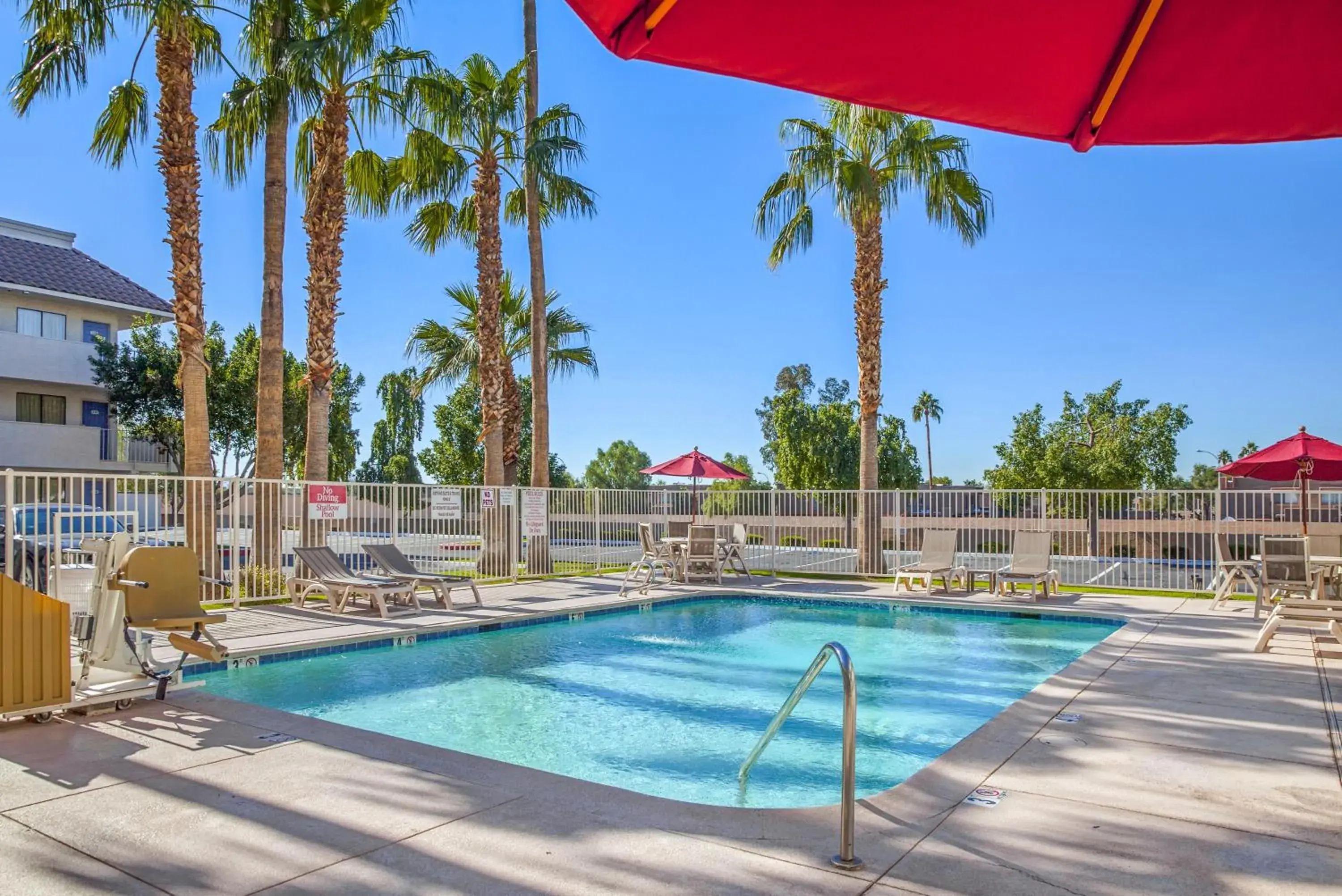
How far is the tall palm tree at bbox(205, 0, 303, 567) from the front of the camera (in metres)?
13.0

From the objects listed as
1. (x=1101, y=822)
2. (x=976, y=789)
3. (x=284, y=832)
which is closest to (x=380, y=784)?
(x=284, y=832)

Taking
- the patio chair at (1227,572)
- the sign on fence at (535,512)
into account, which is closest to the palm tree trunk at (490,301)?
the sign on fence at (535,512)

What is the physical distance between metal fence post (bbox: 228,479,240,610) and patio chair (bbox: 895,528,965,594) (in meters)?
9.21

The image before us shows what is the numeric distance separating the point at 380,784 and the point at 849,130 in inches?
588

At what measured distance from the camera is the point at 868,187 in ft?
51.7

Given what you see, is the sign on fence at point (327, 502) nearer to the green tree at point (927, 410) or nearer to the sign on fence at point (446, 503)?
the sign on fence at point (446, 503)

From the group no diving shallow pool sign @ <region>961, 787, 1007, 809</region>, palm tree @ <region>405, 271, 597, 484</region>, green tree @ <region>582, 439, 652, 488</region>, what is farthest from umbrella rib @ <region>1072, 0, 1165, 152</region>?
green tree @ <region>582, 439, 652, 488</region>

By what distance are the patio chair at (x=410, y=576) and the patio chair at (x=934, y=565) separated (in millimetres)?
6581

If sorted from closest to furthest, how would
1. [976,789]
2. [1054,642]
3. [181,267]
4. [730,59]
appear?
[730,59] → [976,789] → [1054,642] → [181,267]

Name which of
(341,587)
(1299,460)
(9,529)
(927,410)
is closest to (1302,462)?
(1299,460)

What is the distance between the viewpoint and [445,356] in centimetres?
2123

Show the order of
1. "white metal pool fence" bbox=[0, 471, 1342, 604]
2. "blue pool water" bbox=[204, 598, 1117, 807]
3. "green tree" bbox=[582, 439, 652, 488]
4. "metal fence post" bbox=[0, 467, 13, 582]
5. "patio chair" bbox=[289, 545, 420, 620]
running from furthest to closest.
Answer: "green tree" bbox=[582, 439, 652, 488] → "white metal pool fence" bbox=[0, 471, 1342, 604] → "patio chair" bbox=[289, 545, 420, 620] → "metal fence post" bbox=[0, 467, 13, 582] → "blue pool water" bbox=[204, 598, 1117, 807]

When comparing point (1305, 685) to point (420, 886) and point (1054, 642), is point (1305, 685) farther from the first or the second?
point (420, 886)

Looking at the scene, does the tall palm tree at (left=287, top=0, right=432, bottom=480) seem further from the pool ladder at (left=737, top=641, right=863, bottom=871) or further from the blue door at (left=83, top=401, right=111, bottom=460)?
the blue door at (left=83, top=401, right=111, bottom=460)
